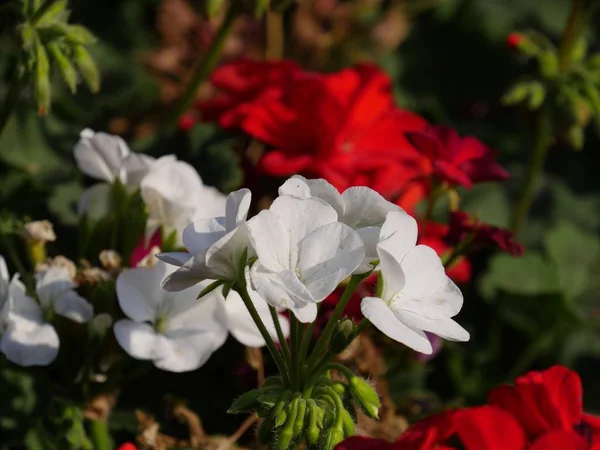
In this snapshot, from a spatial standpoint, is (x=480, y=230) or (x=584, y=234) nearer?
(x=480, y=230)

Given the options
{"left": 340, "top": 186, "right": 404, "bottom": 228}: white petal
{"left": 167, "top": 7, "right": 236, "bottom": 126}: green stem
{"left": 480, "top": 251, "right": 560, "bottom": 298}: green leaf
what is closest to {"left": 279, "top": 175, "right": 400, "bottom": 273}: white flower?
{"left": 340, "top": 186, "right": 404, "bottom": 228}: white petal

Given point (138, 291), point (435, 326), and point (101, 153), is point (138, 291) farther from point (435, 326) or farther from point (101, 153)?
point (435, 326)

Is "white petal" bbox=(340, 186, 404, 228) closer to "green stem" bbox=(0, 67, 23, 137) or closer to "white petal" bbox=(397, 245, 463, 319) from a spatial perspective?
A: "white petal" bbox=(397, 245, 463, 319)

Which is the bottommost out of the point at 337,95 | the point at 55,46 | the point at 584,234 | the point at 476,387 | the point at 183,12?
the point at 476,387

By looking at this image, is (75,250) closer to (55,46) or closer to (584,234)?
(55,46)

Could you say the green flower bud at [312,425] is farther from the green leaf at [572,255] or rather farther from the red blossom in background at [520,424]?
the green leaf at [572,255]

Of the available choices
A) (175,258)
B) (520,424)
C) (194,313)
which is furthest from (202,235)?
(520,424)

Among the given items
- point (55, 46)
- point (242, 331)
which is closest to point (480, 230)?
point (242, 331)
